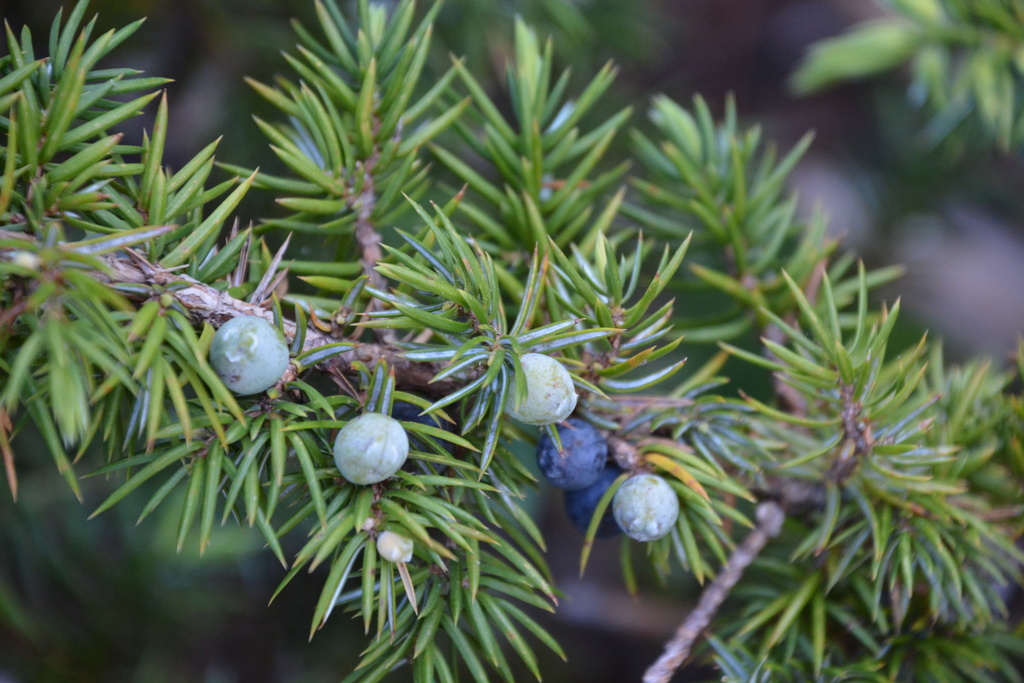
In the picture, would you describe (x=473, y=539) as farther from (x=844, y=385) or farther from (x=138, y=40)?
(x=138, y=40)

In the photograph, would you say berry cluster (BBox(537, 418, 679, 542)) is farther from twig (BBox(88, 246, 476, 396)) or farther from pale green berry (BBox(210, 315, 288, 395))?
pale green berry (BBox(210, 315, 288, 395))

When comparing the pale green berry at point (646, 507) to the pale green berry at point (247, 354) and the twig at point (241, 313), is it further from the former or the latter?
the pale green berry at point (247, 354)

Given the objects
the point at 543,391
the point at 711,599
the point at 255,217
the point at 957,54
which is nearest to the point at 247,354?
the point at 543,391

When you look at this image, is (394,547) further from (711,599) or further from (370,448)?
(711,599)

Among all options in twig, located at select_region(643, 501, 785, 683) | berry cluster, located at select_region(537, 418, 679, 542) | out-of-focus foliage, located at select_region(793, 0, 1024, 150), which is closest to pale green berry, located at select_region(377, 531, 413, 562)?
berry cluster, located at select_region(537, 418, 679, 542)

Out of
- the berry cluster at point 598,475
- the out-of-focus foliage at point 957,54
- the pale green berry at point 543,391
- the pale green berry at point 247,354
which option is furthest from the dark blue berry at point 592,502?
the out-of-focus foliage at point 957,54

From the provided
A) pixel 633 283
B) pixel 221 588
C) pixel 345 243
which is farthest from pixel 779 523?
pixel 221 588
